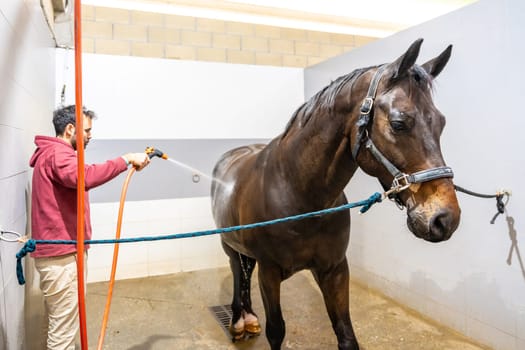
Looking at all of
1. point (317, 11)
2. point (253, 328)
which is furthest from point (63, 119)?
point (317, 11)

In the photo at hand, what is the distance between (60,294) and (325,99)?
1.29 meters

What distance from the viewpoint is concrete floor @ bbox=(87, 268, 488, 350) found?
201cm

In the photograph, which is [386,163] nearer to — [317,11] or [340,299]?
[340,299]

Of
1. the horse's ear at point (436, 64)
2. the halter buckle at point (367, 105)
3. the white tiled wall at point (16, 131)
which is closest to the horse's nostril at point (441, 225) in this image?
the halter buckle at point (367, 105)

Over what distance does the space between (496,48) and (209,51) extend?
265 cm

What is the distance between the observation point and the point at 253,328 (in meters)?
2.12

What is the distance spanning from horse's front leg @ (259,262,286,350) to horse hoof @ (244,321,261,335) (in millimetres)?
540

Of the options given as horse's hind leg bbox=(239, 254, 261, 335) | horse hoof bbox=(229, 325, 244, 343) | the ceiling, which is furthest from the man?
the ceiling

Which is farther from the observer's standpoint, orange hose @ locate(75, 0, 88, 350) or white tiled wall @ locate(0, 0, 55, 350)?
white tiled wall @ locate(0, 0, 55, 350)

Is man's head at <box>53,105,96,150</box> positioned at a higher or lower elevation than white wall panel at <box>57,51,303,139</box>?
lower

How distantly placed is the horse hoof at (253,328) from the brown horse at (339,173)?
558mm

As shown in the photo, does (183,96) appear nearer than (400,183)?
No

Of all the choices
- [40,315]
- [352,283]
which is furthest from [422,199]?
[352,283]

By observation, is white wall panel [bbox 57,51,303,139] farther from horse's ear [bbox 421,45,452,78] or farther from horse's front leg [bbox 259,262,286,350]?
horse's ear [bbox 421,45,452,78]
